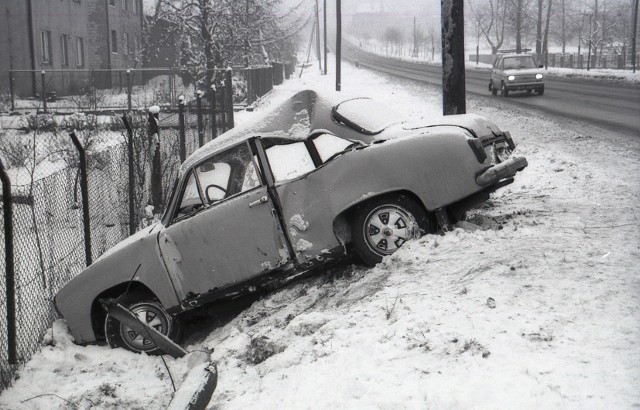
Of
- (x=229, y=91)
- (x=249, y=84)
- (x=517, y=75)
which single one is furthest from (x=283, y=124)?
(x=517, y=75)

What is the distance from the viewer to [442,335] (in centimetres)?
418

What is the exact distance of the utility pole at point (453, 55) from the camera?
391 inches

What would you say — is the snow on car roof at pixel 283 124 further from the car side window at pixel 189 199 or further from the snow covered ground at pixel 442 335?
the snow covered ground at pixel 442 335

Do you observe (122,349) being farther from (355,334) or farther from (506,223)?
(506,223)

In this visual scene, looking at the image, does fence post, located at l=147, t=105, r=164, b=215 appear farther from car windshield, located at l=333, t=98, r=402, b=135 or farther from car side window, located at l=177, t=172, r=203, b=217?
car windshield, located at l=333, t=98, r=402, b=135

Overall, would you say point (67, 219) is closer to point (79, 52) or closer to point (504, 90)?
point (504, 90)

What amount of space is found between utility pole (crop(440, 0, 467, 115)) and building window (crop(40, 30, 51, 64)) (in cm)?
2481

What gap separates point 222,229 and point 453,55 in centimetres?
565

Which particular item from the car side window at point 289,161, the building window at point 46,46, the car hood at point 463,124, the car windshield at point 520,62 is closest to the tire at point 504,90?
the car windshield at point 520,62

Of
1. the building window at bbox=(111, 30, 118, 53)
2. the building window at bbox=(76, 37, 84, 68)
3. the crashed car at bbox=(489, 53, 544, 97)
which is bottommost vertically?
the crashed car at bbox=(489, 53, 544, 97)

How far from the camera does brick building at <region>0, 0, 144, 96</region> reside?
1088 inches

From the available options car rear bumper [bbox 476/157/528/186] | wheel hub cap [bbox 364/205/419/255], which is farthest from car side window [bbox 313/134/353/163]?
car rear bumper [bbox 476/157/528/186]

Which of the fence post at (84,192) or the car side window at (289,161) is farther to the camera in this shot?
the fence post at (84,192)

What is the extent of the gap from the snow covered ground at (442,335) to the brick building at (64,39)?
894 inches
